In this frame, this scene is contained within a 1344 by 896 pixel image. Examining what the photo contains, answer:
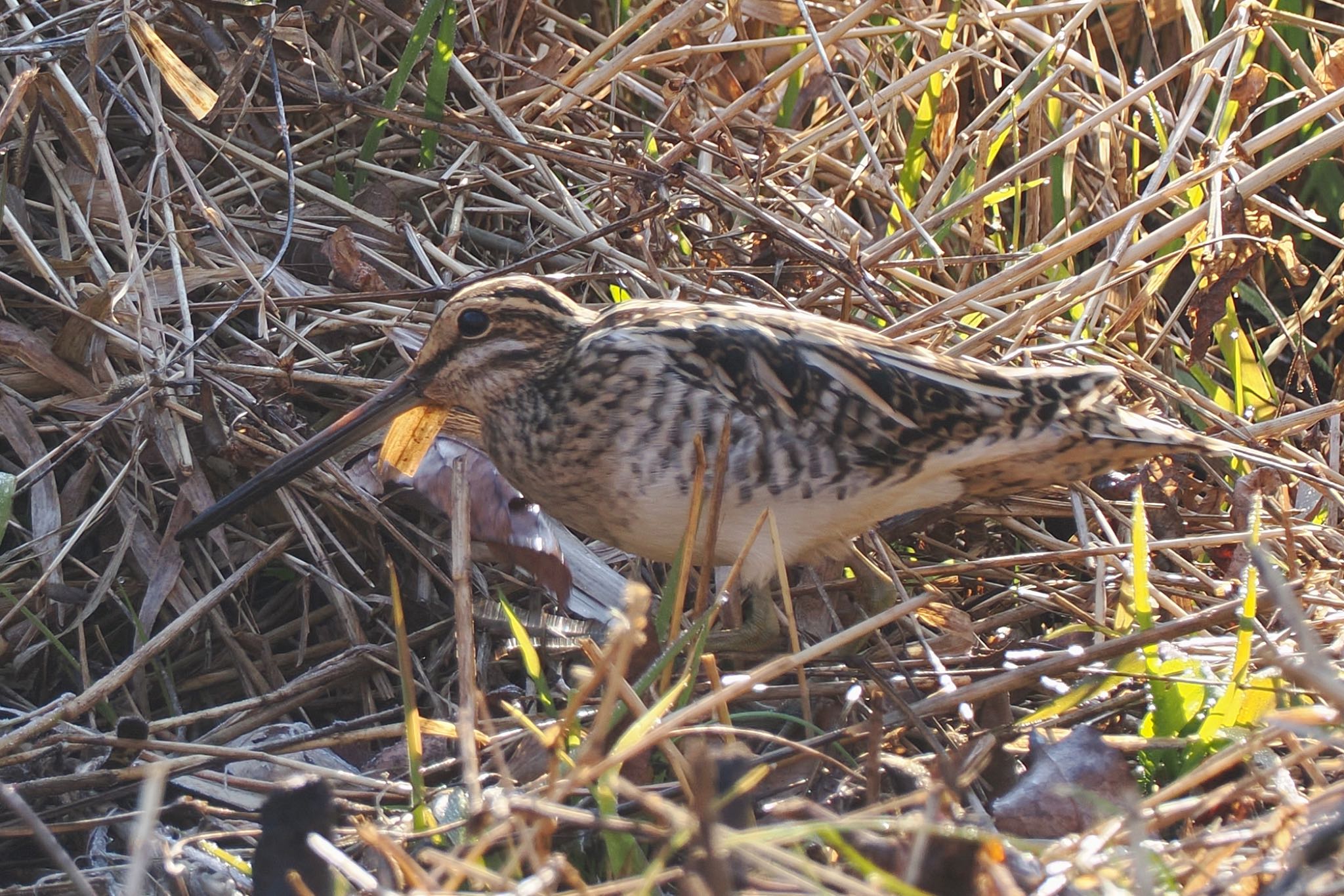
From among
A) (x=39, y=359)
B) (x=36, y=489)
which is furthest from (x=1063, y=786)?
(x=39, y=359)

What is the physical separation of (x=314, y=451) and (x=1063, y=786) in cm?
146

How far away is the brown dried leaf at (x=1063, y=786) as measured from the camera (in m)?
1.96

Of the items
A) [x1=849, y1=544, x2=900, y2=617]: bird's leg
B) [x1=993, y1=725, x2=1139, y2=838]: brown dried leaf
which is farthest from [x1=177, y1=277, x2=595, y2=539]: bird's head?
[x1=993, y1=725, x2=1139, y2=838]: brown dried leaf

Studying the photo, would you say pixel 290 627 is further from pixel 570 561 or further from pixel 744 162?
pixel 744 162

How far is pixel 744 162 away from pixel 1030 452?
3.76ft

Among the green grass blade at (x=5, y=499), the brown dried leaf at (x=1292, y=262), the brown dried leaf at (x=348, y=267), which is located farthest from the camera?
the brown dried leaf at (x=348, y=267)

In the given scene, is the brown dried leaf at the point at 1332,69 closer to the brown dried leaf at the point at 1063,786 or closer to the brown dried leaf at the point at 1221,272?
the brown dried leaf at the point at 1221,272

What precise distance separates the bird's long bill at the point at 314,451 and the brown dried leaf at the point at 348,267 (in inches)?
17.5

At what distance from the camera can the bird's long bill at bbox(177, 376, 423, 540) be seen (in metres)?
2.64

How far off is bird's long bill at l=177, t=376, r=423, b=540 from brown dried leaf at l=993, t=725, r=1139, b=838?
1.30m

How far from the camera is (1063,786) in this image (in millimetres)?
1915

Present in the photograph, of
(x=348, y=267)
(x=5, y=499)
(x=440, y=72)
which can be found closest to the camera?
(x=5, y=499)

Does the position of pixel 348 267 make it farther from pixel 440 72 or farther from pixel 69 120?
pixel 69 120

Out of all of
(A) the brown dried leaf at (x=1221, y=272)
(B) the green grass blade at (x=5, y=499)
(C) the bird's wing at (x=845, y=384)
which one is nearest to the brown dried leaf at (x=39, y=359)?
(B) the green grass blade at (x=5, y=499)
